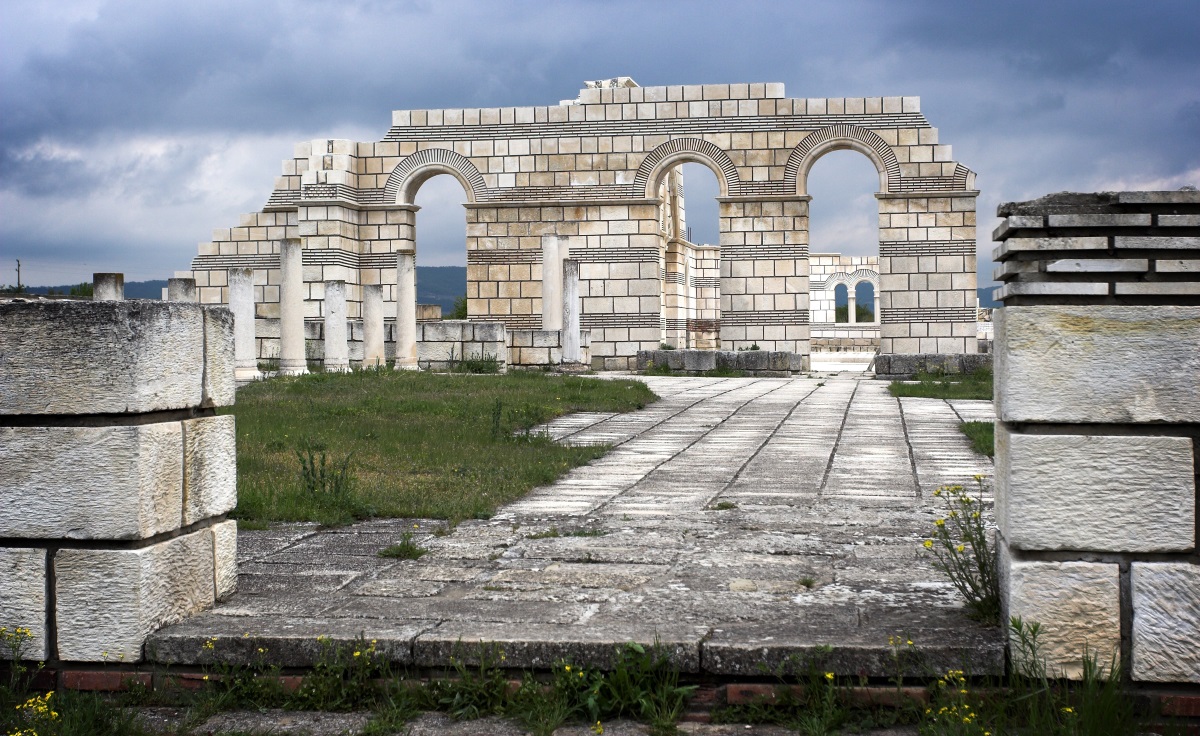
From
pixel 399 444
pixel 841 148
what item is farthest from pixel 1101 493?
pixel 841 148

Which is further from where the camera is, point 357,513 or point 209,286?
point 209,286

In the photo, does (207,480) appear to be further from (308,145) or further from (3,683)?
(308,145)

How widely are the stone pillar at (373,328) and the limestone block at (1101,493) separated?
54.4 ft

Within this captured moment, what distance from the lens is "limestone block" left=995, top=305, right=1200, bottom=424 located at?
Answer: 3.47 m

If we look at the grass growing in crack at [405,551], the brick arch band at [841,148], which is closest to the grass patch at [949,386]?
the brick arch band at [841,148]

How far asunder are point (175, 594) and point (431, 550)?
1.37 metres

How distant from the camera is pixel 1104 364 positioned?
11.4ft

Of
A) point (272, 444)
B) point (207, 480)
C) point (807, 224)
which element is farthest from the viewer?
point (807, 224)

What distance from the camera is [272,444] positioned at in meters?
8.61

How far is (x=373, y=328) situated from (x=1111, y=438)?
55.7 feet

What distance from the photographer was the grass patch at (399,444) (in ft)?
20.7

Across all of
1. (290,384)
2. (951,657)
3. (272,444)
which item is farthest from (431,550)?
(290,384)

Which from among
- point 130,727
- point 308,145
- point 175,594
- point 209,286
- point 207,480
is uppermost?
point 308,145

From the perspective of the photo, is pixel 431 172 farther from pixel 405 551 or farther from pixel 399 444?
pixel 405 551
